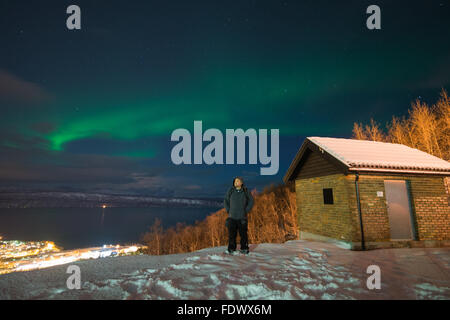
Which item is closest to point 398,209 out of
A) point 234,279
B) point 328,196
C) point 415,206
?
point 415,206

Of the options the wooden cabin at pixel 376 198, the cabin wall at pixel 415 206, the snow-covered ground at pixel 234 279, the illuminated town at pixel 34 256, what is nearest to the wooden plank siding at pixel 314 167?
the wooden cabin at pixel 376 198

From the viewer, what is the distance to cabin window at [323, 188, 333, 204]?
29.3 ft

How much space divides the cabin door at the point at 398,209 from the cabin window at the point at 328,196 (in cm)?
207

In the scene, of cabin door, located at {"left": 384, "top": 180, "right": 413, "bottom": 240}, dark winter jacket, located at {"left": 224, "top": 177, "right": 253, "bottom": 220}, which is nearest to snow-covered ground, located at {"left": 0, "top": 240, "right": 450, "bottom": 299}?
dark winter jacket, located at {"left": 224, "top": 177, "right": 253, "bottom": 220}

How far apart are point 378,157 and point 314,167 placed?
2.60 meters

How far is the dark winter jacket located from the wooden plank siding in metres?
4.46

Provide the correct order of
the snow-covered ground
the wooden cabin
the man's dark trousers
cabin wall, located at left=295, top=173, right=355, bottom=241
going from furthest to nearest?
cabin wall, located at left=295, top=173, right=355, bottom=241 < the wooden cabin < the man's dark trousers < the snow-covered ground

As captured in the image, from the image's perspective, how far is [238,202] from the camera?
6.23 meters

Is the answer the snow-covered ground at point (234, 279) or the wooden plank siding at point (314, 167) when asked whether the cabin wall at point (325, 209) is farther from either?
the snow-covered ground at point (234, 279)

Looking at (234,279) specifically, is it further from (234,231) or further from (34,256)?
(34,256)

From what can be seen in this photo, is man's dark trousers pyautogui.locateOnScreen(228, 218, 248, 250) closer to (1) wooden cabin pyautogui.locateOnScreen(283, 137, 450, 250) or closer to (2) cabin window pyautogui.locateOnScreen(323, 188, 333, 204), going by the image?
(1) wooden cabin pyautogui.locateOnScreen(283, 137, 450, 250)
